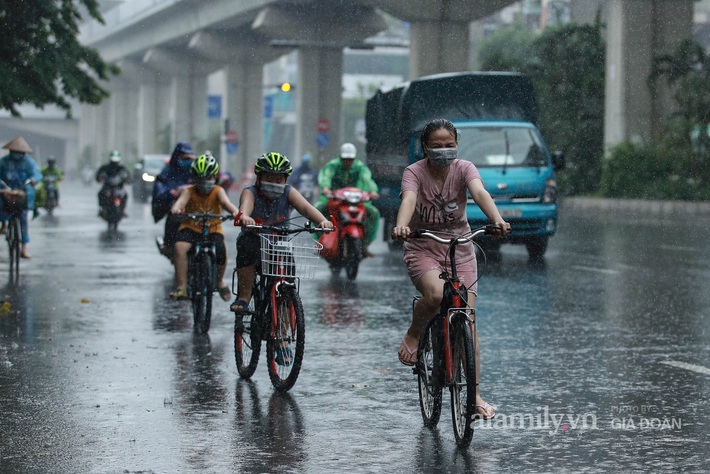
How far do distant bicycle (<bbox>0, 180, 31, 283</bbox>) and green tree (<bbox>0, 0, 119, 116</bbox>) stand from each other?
22.2 ft

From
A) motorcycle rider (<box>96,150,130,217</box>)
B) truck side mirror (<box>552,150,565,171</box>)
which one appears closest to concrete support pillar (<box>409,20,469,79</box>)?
motorcycle rider (<box>96,150,130,217</box>)

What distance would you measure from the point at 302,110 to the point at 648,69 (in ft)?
75.1

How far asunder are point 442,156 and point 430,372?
1095 millimetres

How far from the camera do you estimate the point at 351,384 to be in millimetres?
8789

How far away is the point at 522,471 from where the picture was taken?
6.30 m

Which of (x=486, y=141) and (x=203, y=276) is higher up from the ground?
(x=486, y=141)

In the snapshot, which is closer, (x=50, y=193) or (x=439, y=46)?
(x=50, y=193)

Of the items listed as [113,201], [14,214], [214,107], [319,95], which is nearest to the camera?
[14,214]

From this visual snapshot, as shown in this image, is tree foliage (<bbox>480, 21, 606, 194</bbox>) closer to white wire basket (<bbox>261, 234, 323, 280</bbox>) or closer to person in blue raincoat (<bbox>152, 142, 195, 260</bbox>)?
person in blue raincoat (<bbox>152, 142, 195, 260</bbox>)

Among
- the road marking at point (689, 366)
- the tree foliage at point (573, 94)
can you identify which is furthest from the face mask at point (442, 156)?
the tree foliage at point (573, 94)

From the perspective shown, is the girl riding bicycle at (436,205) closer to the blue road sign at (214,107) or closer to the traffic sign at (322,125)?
the traffic sign at (322,125)

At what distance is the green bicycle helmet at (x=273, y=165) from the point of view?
904 cm

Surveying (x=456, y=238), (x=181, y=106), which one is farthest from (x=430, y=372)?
(x=181, y=106)

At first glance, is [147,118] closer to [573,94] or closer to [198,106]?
[198,106]
